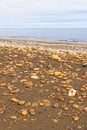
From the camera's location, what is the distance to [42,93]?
27.1ft

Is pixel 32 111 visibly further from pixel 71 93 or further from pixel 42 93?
pixel 71 93

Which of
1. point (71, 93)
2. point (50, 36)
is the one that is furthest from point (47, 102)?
point (50, 36)

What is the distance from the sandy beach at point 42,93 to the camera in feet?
24.0

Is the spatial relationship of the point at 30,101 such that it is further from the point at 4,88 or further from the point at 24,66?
the point at 24,66

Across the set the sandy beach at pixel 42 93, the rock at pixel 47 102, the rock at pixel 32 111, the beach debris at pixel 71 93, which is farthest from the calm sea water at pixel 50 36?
the rock at pixel 32 111

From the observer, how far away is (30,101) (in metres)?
7.89

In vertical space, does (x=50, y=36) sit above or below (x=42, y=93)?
below

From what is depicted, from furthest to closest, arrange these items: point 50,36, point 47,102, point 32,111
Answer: point 50,36, point 47,102, point 32,111

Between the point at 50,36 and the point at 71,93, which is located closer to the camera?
the point at 71,93

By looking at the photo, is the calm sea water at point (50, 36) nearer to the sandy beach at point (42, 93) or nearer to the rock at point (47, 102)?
the sandy beach at point (42, 93)

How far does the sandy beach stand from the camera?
7.32 metres

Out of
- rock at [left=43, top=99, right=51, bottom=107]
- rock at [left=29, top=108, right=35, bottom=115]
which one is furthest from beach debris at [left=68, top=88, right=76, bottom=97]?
rock at [left=29, top=108, right=35, bottom=115]

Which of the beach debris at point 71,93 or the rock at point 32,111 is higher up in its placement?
the beach debris at point 71,93

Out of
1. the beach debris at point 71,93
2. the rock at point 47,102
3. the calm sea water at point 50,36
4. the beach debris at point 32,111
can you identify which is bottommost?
the calm sea water at point 50,36
